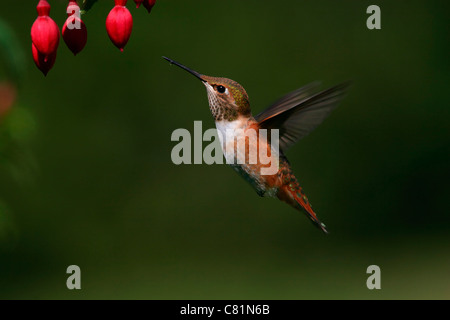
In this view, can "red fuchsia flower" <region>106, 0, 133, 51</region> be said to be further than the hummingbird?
No

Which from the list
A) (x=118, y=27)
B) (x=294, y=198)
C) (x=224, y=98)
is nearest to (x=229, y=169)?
(x=294, y=198)

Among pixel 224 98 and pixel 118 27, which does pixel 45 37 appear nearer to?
pixel 118 27

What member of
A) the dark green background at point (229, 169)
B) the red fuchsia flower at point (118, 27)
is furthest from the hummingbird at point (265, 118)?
the dark green background at point (229, 169)

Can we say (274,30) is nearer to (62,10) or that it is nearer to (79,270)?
(62,10)

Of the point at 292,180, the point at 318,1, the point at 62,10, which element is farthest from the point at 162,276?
the point at 292,180

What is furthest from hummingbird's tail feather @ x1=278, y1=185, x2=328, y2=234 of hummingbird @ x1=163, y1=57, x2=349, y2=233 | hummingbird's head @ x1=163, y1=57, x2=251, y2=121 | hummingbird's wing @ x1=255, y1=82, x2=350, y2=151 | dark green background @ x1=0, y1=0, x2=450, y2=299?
dark green background @ x1=0, y1=0, x2=450, y2=299

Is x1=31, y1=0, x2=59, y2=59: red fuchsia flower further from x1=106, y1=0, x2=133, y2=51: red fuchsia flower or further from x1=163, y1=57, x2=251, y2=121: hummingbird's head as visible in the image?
x1=163, y1=57, x2=251, y2=121: hummingbird's head

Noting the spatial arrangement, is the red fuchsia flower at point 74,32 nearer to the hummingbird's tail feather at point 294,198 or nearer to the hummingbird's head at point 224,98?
the hummingbird's head at point 224,98
